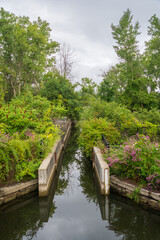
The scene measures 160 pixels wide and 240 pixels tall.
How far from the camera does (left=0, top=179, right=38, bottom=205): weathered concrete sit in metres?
6.18

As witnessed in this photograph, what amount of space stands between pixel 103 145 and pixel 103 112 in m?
3.89

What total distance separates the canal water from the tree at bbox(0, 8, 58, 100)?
22247 mm

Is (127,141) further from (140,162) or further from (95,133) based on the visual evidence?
(140,162)

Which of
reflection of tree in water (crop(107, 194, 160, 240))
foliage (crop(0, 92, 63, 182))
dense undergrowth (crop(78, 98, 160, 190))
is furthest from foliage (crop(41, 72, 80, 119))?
reflection of tree in water (crop(107, 194, 160, 240))

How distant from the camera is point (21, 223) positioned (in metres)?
5.54

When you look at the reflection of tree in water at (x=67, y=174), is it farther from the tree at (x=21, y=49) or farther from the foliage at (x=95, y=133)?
the tree at (x=21, y=49)

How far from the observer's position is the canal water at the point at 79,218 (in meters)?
5.07

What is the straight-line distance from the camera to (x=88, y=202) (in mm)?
6922

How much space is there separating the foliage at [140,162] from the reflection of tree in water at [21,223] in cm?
304

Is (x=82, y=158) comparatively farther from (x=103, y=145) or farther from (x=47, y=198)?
(x=47, y=198)

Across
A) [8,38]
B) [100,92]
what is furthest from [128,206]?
[8,38]

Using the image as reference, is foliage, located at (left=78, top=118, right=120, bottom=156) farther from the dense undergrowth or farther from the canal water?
the canal water

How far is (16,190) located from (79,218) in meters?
2.23

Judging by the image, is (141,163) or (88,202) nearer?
(141,163)
